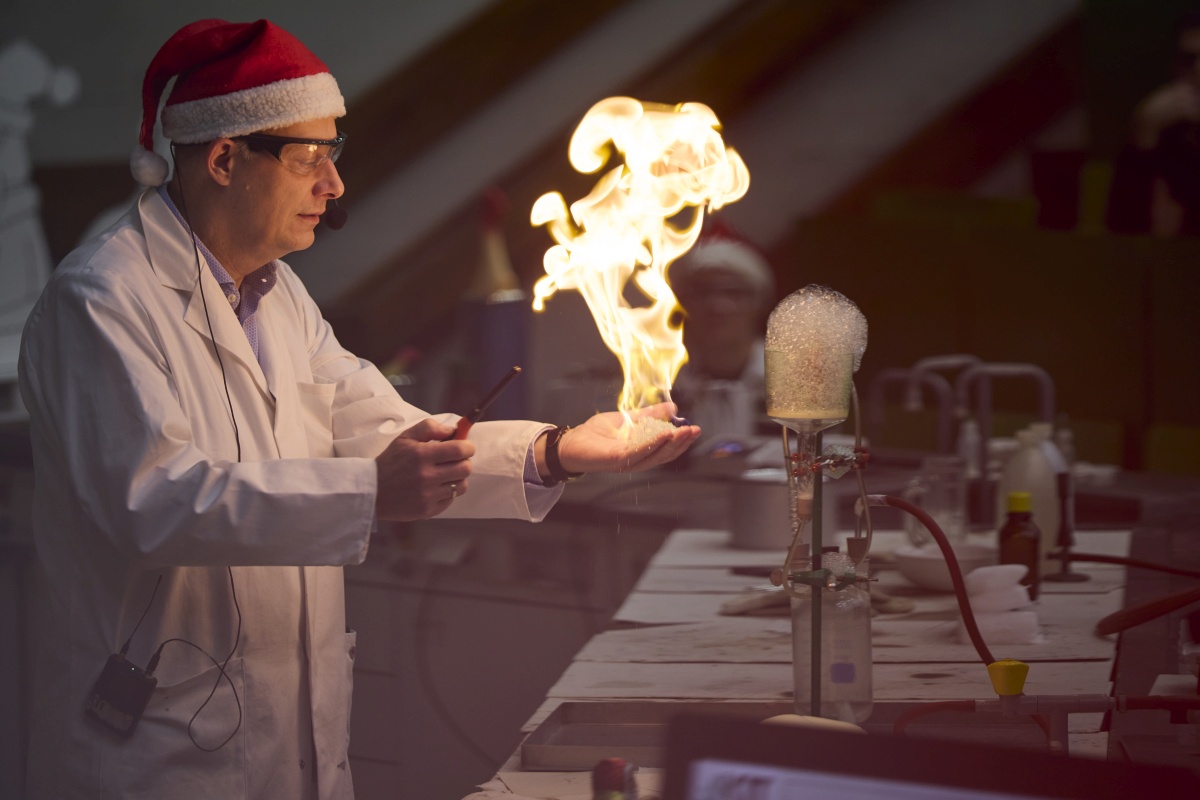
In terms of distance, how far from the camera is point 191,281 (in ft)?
5.53

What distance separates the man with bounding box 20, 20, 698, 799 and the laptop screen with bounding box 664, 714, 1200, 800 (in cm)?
68

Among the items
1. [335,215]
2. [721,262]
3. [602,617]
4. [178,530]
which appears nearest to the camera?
[178,530]

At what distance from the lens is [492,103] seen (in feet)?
21.1

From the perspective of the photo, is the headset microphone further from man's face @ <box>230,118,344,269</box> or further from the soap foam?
the soap foam

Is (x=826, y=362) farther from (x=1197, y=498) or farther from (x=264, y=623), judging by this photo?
(x=1197, y=498)

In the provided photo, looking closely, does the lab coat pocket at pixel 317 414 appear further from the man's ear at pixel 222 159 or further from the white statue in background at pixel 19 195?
the white statue in background at pixel 19 195

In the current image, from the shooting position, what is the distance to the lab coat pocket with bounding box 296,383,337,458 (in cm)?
190

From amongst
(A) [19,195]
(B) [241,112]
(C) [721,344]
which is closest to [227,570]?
(B) [241,112]

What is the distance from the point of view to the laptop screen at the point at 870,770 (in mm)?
801

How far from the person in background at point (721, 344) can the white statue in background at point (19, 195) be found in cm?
253

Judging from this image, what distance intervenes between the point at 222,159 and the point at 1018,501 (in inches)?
59.6

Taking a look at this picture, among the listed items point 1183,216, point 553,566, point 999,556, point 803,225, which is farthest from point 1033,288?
point 999,556

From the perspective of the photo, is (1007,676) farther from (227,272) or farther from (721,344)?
(721,344)

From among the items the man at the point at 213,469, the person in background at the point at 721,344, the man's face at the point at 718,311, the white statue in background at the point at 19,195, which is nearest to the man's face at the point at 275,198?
the man at the point at 213,469
